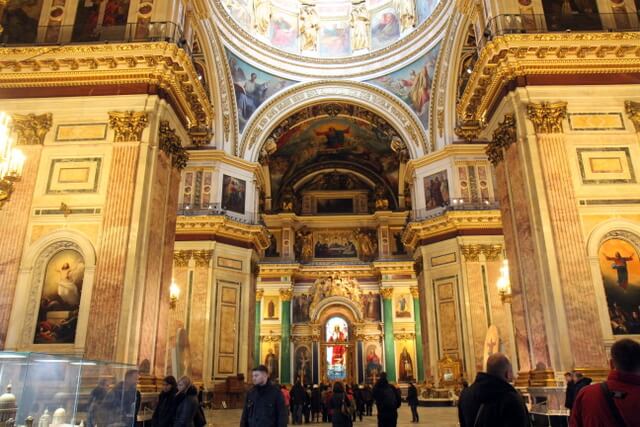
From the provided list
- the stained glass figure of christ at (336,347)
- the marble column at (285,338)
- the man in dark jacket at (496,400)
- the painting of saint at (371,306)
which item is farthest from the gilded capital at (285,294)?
the man in dark jacket at (496,400)

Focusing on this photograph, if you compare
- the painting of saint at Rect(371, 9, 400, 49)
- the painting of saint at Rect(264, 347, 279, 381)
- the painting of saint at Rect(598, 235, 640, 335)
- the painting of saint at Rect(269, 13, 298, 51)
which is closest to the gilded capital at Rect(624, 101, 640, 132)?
the painting of saint at Rect(598, 235, 640, 335)

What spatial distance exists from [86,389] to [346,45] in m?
20.0

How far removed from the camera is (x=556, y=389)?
8281 millimetres

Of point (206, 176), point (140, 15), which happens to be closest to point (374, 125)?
point (206, 176)

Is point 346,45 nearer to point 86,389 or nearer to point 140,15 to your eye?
point 140,15

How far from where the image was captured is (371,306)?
26.9 m

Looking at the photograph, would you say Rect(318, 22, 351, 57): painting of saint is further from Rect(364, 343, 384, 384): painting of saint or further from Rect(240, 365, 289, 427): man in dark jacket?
Rect(240, 365, 289, 427): man in dark jacket

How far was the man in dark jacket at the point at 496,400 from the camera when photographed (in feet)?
9.37

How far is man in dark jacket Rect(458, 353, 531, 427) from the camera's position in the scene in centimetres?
286

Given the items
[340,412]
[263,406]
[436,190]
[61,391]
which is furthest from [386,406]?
[436,190]

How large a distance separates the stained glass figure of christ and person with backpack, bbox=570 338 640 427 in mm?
24446

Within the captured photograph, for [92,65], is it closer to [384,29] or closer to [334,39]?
[334,39]

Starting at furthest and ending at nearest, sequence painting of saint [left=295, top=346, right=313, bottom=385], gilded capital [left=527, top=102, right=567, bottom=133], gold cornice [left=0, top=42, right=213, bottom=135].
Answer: painting of saint [left=295, top=346, right=313, bottom=385]
gold cornice [left=0, top=42, right=213, bottom=135]
gilded capital [left=527, top=102, right=567, bottom=133]

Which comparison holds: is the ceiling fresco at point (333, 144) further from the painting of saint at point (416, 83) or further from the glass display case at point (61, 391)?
the glass display case at point (61, 391)
